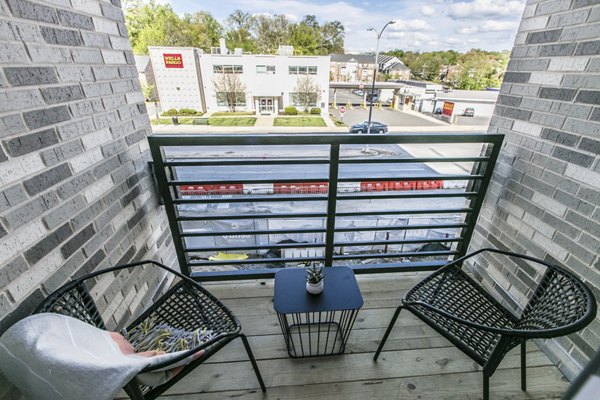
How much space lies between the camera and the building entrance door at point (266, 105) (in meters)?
17.6

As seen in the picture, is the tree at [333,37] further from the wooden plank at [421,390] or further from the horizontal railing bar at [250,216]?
the wooden plank at [421,390]

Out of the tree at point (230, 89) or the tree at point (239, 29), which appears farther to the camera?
the tree at point (239, 29)

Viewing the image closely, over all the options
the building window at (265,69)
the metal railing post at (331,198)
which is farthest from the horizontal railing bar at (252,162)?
the building window at (265,69)

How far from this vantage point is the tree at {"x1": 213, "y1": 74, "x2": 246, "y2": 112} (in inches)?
642

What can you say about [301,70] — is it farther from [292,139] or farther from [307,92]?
[292,139]

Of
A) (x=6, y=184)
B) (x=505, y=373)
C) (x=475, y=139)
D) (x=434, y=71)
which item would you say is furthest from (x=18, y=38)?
(x=434, y=71)

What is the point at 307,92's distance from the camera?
16.9 metres

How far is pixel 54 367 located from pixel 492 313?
1.64 metres

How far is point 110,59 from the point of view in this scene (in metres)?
Result: 1.35

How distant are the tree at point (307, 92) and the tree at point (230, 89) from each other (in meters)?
3.36

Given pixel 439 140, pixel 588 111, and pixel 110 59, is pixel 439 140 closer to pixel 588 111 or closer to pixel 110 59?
pixel 588 111

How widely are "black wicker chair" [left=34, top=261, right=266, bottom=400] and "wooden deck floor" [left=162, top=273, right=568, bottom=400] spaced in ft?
0.53

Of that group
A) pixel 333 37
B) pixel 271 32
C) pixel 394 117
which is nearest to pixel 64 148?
pixel 394 117

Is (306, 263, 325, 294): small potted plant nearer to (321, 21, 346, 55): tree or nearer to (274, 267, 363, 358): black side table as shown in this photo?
(274, 267, 363, 358): black side table
